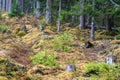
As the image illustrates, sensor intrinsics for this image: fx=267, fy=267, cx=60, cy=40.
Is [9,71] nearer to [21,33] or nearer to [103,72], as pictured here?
[103,72]

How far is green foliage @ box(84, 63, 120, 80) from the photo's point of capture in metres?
10.4

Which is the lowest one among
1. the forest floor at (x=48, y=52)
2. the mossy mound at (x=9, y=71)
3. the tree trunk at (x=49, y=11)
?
the forest floor at (x=48, y=52)

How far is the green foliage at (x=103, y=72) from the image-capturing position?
1039cm

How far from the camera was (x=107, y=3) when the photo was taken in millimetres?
19469

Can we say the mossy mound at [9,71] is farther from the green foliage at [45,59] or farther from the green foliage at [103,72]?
the green foliage at [103,72]

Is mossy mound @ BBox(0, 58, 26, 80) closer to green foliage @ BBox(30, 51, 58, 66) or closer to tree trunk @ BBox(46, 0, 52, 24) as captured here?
green foliage @ BBox(30, 51, 58, 66)


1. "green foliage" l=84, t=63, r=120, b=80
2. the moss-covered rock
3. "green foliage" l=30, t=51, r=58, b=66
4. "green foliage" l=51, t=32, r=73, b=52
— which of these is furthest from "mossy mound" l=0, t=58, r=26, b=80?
the moss-covered rock

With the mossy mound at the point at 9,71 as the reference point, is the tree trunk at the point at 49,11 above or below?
above

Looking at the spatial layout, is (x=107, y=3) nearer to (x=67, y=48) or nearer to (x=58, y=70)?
(x=67, y=48)

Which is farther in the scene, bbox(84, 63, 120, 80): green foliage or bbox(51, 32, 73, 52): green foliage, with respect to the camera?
bbox(51, 32, 73, 52): green foliage

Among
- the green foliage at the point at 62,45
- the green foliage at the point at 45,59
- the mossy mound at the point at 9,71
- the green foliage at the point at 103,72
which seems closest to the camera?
the mossy mound at the point at 9,71

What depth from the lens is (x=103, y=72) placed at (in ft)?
36.0

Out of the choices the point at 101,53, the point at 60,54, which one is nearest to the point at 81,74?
the point at 60,54

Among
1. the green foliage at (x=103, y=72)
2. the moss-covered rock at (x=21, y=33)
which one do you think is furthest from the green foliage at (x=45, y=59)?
the moss-covered rock at (x=21, y=33)
